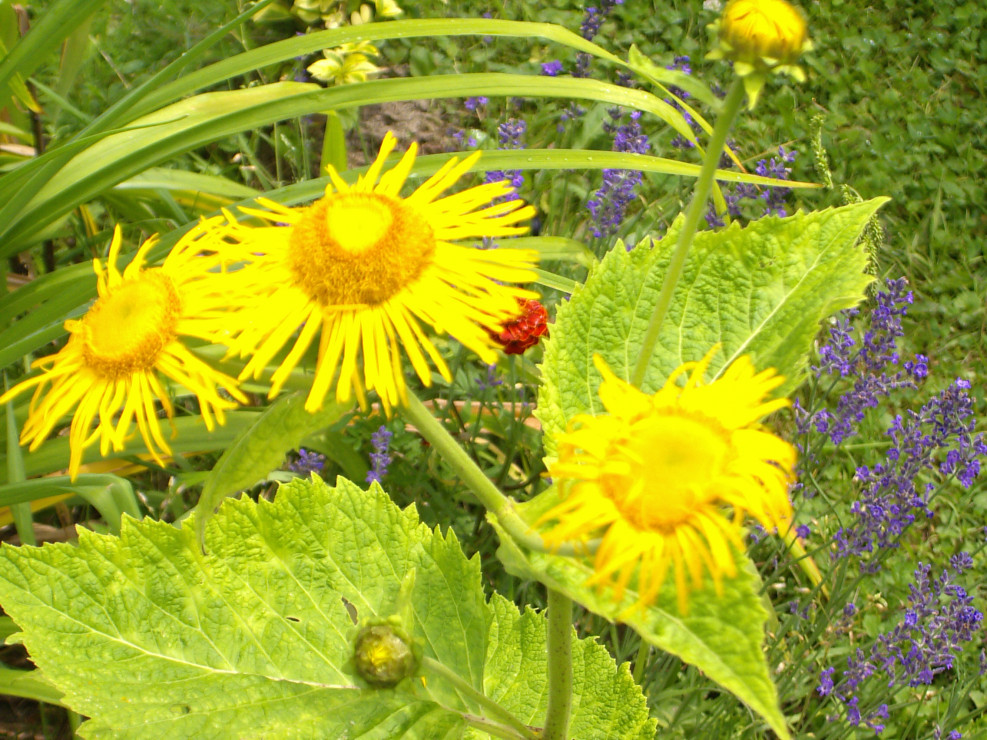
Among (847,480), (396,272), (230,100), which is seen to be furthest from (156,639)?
(847,480)

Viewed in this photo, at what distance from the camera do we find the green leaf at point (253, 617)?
40.4 inches

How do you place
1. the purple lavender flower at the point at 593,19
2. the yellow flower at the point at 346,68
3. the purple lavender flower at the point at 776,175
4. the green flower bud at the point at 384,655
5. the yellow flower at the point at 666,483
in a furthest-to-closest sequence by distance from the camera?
1. the yellow flower at the point at 346,68
2. the purple lavender flower at the point at 593,19
3. the purple lavender flower at the point at 776,175
4. the green flower bud at the point at 384,655
5. the yellow flower at the point at 666,483

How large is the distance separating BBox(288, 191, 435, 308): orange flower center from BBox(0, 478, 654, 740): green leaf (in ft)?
1.18

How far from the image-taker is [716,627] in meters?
0.72

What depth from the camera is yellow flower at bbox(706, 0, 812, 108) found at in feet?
2.36

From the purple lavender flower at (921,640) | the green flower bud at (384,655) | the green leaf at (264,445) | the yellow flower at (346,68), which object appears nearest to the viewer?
the green leaf at (264,445)

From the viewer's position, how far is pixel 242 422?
190cm

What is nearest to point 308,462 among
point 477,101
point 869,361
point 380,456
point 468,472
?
point 380,456

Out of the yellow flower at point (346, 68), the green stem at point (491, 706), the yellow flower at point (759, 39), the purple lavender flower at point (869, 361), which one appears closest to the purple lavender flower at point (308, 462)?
the green stem at point (491, 706)

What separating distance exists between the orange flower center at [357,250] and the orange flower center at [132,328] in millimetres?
159

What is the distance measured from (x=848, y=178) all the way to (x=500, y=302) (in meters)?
2.62

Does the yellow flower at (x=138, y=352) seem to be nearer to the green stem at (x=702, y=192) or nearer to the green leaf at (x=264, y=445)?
the green leaf at (x=264, y=445)

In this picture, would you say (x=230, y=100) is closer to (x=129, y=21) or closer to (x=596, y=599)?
(x=129, y=21)

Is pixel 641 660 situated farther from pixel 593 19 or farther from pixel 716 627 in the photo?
pixel 593 19
